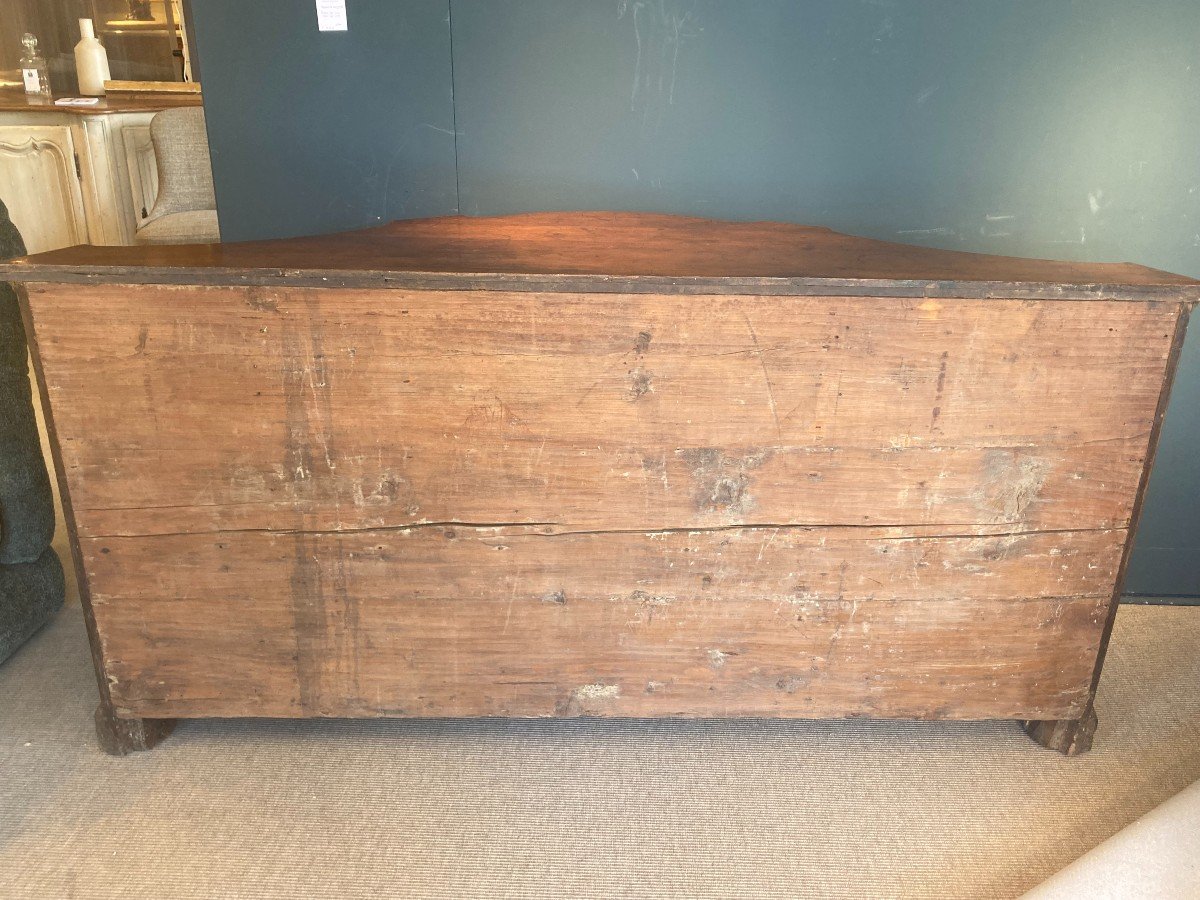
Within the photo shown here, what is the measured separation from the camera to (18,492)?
1761 millimetres

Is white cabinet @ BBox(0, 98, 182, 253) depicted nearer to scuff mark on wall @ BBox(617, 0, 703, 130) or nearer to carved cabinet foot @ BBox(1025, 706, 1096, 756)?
scuff mark on wall @ BBox(617, 0, 703, 130)

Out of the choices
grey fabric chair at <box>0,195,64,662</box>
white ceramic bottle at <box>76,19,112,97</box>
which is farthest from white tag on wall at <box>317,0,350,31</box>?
white ceramic bottle at <box>76,19,112,97</box>

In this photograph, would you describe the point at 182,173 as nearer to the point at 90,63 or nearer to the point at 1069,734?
the point at 90,63

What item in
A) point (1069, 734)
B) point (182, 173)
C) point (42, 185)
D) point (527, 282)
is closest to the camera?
point (527, 282)

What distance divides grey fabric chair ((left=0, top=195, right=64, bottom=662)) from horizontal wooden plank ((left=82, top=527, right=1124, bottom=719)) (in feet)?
Result: 1.59

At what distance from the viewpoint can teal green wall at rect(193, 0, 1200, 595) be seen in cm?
170

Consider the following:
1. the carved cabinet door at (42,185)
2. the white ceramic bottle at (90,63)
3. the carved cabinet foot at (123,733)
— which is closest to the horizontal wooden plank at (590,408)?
the carved cabinet foot at (123,733)

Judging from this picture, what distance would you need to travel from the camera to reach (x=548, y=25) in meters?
1.71

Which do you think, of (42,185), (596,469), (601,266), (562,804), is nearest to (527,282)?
(601,266)

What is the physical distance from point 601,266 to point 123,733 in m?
1.11

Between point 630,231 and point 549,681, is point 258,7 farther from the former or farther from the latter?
point 549,681

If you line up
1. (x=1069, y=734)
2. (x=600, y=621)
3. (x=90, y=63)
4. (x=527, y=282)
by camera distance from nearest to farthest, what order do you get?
(x=527, y=282) < (x=600, y=621) < (x=1069, y=734) < (x=90, y=63)

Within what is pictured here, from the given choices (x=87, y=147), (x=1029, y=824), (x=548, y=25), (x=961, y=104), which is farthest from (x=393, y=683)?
(x=87, y=147)

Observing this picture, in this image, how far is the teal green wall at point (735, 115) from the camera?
5.58 ft
